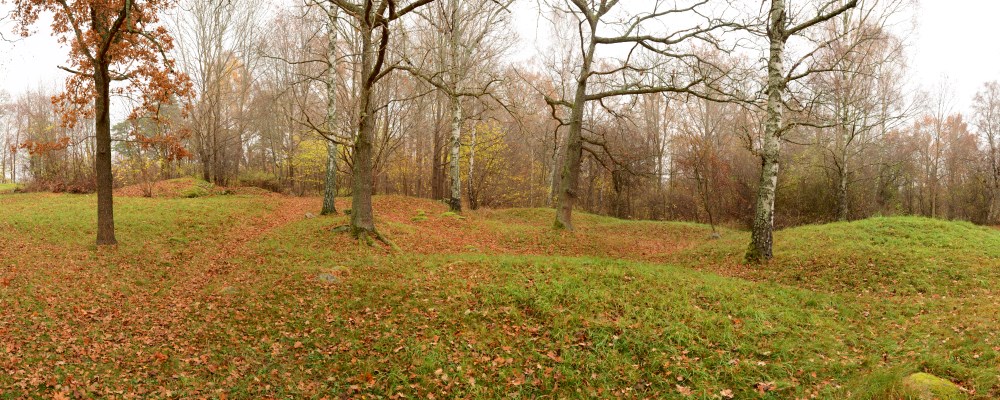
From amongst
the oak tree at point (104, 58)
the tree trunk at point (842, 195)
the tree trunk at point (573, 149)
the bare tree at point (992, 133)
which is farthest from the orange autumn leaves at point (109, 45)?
the bare tree at point (992, 133)

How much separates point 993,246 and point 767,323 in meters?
8.32

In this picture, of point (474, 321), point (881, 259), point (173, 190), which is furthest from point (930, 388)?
point (173, 190)

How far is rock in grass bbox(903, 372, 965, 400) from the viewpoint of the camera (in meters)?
4.25

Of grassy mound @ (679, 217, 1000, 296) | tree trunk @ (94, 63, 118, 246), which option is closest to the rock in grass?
grassy mound @ (679, 217, 1000, 296)

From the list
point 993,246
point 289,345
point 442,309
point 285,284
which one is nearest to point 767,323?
point 442,309

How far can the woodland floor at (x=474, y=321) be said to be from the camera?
511cm

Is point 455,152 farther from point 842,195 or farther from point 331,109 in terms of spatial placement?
point 842,195

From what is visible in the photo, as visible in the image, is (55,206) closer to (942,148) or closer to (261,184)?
(261,184)

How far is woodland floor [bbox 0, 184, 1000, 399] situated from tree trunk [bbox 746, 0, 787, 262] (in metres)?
0.62

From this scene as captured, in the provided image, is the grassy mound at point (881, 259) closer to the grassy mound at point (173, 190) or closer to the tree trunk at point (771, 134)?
the tree trunk at point (771, 134)

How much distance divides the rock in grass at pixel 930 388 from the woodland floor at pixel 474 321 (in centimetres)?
18

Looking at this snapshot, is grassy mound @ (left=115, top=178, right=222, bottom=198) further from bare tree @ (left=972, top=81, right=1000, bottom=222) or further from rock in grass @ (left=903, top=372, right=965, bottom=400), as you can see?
bare tree @ (left=972, top=81, right=1000, bottom=222)

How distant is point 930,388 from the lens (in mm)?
4328

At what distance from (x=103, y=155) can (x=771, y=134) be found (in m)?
14.6
